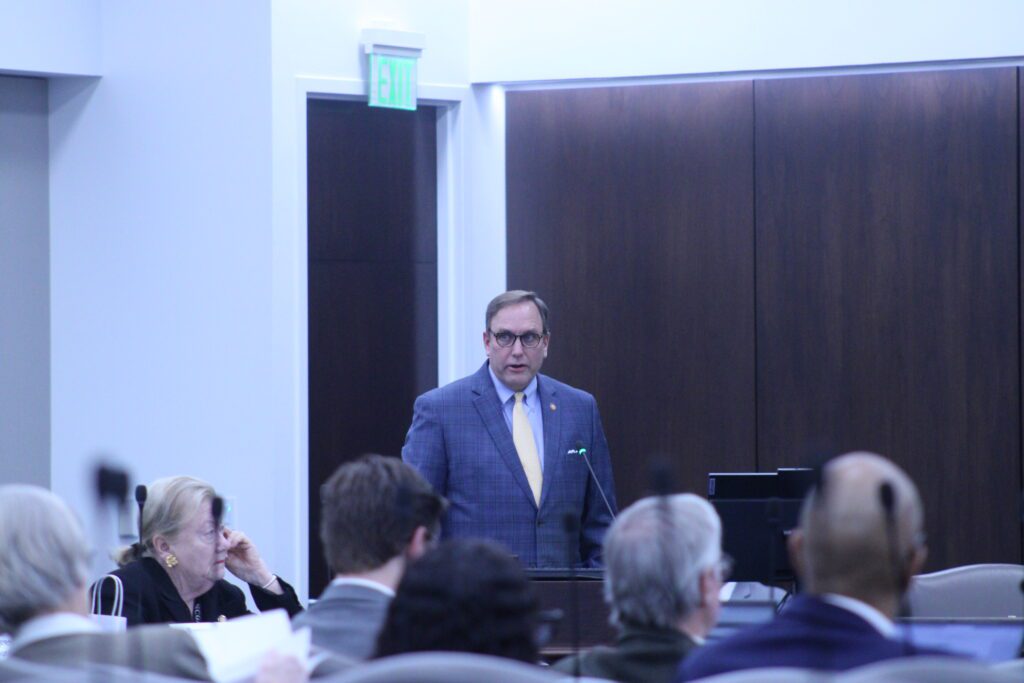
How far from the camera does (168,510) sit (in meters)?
4.36

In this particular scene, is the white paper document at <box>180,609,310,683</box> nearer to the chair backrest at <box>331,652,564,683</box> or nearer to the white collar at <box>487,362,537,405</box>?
the chair backrest at <box>331,652,564,683</box>

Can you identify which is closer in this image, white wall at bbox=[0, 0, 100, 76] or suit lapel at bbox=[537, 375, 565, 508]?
suit lapel at bbox=[537, 375, 565, 508]

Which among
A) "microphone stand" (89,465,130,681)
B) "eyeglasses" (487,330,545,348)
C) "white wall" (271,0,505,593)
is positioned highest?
"white wall" (271,0,505,593)

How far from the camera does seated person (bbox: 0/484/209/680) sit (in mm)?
2658

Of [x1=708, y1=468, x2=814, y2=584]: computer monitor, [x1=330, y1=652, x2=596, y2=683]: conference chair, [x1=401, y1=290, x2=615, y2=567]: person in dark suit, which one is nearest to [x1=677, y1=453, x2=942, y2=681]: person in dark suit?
[x1=330, y1=652, x2=596, y2=683]: conference chair

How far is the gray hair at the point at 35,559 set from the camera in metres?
2.68

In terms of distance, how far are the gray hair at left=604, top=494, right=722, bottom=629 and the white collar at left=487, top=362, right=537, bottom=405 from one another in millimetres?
2473

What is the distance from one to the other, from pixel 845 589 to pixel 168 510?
2.49 metres

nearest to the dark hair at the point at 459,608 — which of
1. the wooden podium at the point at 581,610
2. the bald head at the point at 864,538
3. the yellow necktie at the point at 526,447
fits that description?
the bald head at the point at 864,538

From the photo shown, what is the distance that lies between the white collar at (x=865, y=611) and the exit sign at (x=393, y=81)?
14.0ft

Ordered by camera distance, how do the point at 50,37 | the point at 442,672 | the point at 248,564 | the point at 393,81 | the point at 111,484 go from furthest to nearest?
the point at 393,81, the point at 50,37, the point at 248,564, the point at 111,484, the point at 442,672

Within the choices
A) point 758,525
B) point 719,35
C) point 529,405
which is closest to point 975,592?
point 758,525

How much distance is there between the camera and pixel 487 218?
22.0 ft

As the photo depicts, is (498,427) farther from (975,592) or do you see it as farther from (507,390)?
(975,592)
